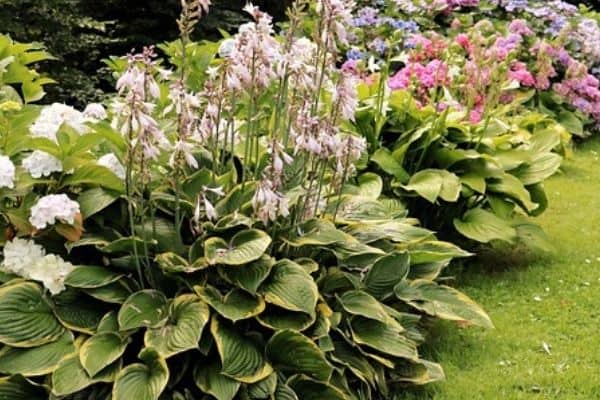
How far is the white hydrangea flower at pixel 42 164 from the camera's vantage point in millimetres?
2957

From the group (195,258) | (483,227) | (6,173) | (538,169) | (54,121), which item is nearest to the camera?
(6,173)

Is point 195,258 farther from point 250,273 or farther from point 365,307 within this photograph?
point 365,307

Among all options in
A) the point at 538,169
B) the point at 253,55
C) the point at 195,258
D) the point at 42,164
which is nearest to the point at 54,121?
the point at 42,164

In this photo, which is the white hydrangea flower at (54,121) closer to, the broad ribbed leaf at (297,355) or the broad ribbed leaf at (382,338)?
the broad ribbed leaf at (297,355)

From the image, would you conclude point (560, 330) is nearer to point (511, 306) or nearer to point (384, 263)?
point (511, 306)

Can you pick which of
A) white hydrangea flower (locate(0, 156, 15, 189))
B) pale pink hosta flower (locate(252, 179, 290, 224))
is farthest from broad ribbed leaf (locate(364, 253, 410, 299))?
white hydrangea flower (locate(0, 156, 15, 189))

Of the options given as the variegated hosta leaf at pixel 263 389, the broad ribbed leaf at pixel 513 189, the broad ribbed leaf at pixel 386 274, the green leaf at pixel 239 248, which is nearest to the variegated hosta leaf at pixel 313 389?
the variegated hosta leaf at pixel 263 389

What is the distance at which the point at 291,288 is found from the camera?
2.97 meters

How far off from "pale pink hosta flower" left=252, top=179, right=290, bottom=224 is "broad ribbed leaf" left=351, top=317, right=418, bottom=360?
0.62 m

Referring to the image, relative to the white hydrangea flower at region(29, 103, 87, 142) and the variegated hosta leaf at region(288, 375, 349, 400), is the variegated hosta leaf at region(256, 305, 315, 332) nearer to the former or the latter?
the variegated hosta leaf at region(288, 375, 349, 400)

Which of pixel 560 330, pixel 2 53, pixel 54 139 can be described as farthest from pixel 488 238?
pixel 2 53

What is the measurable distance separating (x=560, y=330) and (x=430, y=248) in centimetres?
79

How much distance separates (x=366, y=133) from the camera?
472 cm

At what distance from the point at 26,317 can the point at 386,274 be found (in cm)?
144
